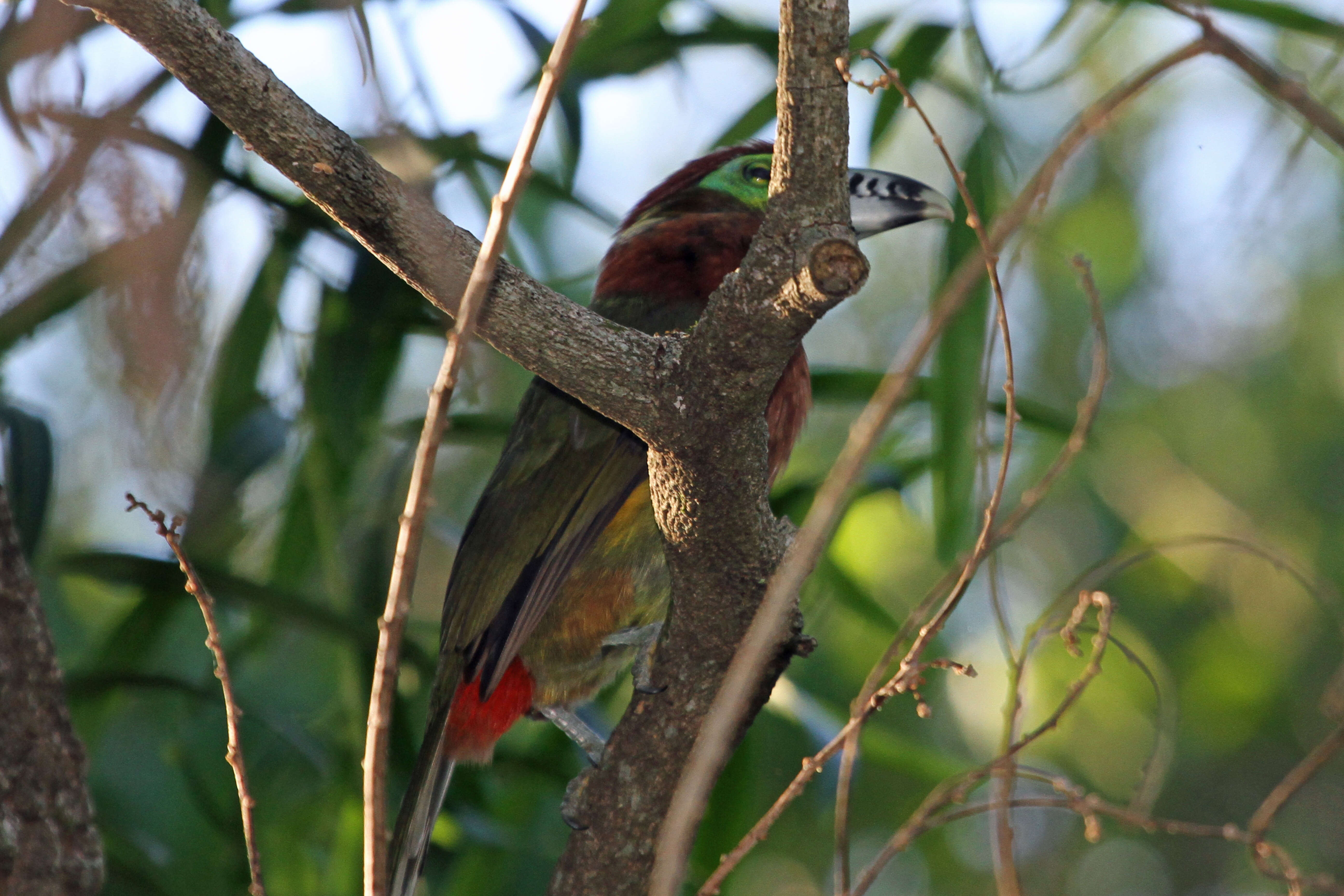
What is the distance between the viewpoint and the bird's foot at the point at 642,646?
75.4 inches

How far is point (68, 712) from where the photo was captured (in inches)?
76.2

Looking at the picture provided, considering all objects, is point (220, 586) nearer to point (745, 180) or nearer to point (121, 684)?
point (121, 684)

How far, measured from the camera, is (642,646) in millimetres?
2219

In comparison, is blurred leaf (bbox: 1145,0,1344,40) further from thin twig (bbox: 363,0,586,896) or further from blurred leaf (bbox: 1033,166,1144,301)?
blurred leaf (bbox: 1033,166,1144,301)

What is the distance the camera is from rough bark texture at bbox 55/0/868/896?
1296 millimetres

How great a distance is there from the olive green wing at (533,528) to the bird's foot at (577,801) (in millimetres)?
282

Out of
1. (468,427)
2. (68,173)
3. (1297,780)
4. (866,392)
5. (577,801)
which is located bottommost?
(577,801)

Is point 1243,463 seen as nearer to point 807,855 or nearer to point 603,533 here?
point 807,855

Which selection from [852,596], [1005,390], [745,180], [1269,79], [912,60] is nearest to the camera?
[1269,79]

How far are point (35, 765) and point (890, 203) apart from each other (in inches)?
77.3

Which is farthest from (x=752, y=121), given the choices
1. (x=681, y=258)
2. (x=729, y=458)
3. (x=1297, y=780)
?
(x=1297, y=780)

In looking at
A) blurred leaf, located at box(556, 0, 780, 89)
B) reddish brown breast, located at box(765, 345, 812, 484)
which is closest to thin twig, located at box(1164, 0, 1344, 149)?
reddish brown breast, located at box(765, 345, 812, 484)

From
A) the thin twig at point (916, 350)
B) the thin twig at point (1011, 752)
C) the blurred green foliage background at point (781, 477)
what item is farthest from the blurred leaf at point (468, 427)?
the thin twig at point (916, 350)

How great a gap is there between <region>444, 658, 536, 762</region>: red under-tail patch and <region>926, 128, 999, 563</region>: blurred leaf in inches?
37.2
